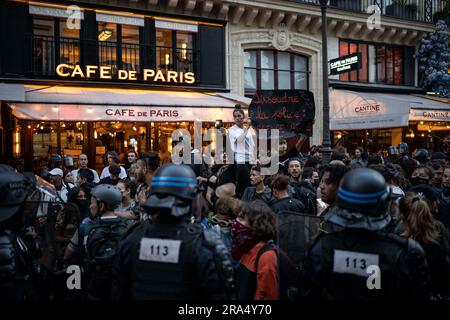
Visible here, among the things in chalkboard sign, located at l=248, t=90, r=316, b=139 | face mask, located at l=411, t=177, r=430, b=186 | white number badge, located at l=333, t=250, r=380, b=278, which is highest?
chalkboard sign, located at l=248, t=90, r=316, b=139

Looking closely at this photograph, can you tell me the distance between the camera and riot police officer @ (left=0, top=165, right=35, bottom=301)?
324 centimetres

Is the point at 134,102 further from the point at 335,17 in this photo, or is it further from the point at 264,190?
the point at 335,17

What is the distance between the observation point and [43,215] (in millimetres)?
4379

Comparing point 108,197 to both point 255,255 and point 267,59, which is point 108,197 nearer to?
point 255,255

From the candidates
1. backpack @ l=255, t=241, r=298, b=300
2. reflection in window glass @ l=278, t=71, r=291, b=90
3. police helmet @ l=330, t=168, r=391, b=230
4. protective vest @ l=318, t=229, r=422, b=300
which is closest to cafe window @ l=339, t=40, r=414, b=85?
reflection in window glass @ l=278, t=71, r=291, b=90

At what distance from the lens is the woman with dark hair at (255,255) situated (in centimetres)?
351

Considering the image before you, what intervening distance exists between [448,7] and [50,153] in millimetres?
17856

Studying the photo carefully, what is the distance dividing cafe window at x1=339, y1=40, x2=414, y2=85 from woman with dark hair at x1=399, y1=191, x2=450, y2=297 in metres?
15.3

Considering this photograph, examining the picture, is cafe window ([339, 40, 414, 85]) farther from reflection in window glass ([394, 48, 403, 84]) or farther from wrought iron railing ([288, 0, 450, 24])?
wrought iron railing ([288, 0, 450, 24])

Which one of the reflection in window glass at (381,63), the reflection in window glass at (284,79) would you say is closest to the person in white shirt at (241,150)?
the reflection in window glass at (284,79)

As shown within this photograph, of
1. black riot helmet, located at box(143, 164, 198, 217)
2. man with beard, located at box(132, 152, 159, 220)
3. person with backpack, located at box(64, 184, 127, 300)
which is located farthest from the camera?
man with beard, located at box(132, 152, 159, 220)

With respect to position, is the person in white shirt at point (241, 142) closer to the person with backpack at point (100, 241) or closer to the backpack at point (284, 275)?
the person with backpack at point (100, 241)

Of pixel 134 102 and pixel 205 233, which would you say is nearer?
pixel 205 233

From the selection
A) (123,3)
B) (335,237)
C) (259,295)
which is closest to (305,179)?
(259,295)
